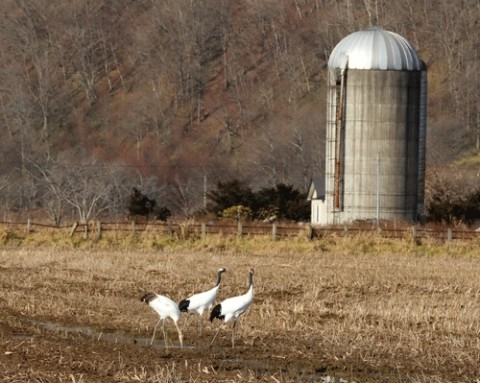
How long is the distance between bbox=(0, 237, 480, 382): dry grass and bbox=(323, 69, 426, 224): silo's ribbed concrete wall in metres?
14.6

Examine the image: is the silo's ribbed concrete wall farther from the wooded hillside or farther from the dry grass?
the wooded hillside

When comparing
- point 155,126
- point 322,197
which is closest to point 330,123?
point 322,197

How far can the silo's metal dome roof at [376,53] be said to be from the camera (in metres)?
55.2

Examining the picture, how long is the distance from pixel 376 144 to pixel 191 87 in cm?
6612

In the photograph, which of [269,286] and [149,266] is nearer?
[269,286]

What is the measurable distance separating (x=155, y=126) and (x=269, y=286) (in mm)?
90141

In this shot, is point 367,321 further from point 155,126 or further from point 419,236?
point 155,126

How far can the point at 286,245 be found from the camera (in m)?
41.3

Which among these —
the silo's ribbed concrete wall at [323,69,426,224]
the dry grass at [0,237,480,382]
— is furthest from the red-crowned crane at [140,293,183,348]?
the silo's ribbed concrete wall at [323,69,426,224]

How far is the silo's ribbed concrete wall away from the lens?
2186 inches

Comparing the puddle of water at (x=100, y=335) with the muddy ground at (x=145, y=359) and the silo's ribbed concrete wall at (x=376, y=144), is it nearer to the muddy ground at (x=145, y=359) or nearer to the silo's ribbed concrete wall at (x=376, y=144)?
the muddy ground at (x=145, y=359)

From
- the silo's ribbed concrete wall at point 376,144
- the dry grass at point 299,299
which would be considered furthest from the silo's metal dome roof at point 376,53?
the dry grass at point 299,299

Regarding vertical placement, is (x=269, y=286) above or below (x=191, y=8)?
below

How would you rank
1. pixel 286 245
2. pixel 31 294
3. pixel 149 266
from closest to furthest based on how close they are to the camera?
1. pixel 31 294
2. pixel 149 266
3. pixel 286 245
